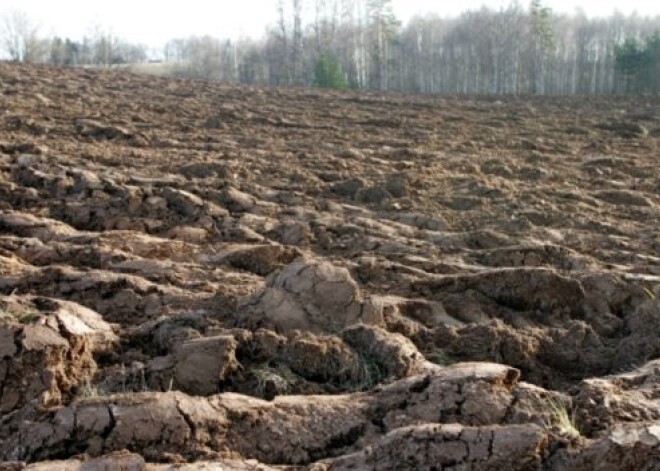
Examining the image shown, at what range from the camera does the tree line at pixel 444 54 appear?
4488 centimetres

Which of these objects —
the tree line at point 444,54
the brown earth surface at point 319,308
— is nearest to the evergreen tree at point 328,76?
the tree line at point 444,54

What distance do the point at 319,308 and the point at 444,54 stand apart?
52625 mm

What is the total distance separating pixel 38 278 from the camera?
206 inches

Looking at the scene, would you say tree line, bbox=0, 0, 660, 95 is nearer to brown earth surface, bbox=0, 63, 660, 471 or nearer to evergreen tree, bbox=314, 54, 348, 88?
evergreen tree, bbox=314, 54, 348, 88

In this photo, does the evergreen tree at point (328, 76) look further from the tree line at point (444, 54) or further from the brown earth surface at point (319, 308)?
the brown earth surface at point (319, 308)

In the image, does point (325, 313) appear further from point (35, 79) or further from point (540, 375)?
point (35, 79)

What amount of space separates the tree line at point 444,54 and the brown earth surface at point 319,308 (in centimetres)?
2819

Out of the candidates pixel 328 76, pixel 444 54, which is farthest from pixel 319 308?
pixel 444 54

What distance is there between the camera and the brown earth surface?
312cm

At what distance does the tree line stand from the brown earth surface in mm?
28190

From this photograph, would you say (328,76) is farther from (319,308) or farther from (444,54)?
(319,308)

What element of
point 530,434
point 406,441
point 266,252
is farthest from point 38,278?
point 530,434

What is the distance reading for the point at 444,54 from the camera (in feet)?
179

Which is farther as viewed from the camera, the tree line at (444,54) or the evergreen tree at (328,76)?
the tree line at (444,54)
